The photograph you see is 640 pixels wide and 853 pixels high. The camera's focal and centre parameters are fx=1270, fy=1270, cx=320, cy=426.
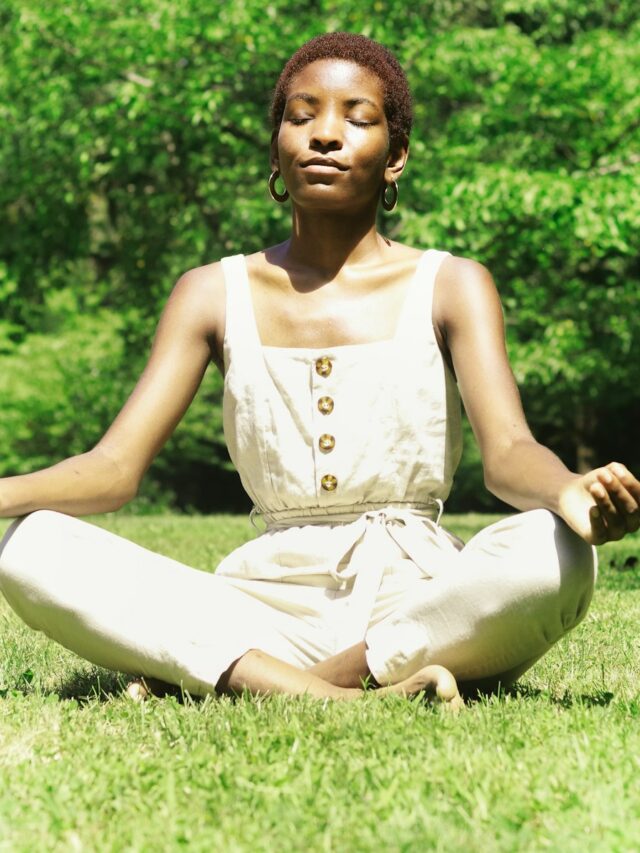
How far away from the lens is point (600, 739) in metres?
2.62

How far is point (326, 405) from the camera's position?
11.4 ft

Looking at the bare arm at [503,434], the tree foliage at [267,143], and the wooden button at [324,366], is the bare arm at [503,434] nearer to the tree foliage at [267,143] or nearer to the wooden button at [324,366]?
the wooden button at [324,366]

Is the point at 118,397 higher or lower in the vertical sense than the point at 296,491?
lower

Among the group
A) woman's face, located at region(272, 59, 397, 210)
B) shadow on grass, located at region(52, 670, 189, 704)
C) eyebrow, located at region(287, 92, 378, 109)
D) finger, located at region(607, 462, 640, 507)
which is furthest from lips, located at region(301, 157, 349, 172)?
shadow on grass, located at region(52, 670, 189, 704)

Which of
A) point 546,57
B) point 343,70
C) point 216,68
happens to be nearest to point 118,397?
point 216,68

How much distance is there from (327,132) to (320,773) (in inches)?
72.9

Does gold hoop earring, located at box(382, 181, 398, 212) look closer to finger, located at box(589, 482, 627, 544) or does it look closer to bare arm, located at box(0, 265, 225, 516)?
bare arm, located at box(0, 265, 225, 516)

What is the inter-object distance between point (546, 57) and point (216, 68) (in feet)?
10.9

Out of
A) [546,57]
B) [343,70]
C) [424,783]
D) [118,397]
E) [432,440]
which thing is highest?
[546,57]

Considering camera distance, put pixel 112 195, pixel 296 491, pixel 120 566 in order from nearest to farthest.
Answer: pixel 120 566 → pixel 296 491 → pixel 112 195

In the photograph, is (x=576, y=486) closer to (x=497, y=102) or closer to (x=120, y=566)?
(x=120, y=566)

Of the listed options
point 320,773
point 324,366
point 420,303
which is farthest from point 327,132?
point 320,773

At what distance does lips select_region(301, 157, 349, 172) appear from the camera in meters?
3.54

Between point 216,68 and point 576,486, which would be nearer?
point 576,486
